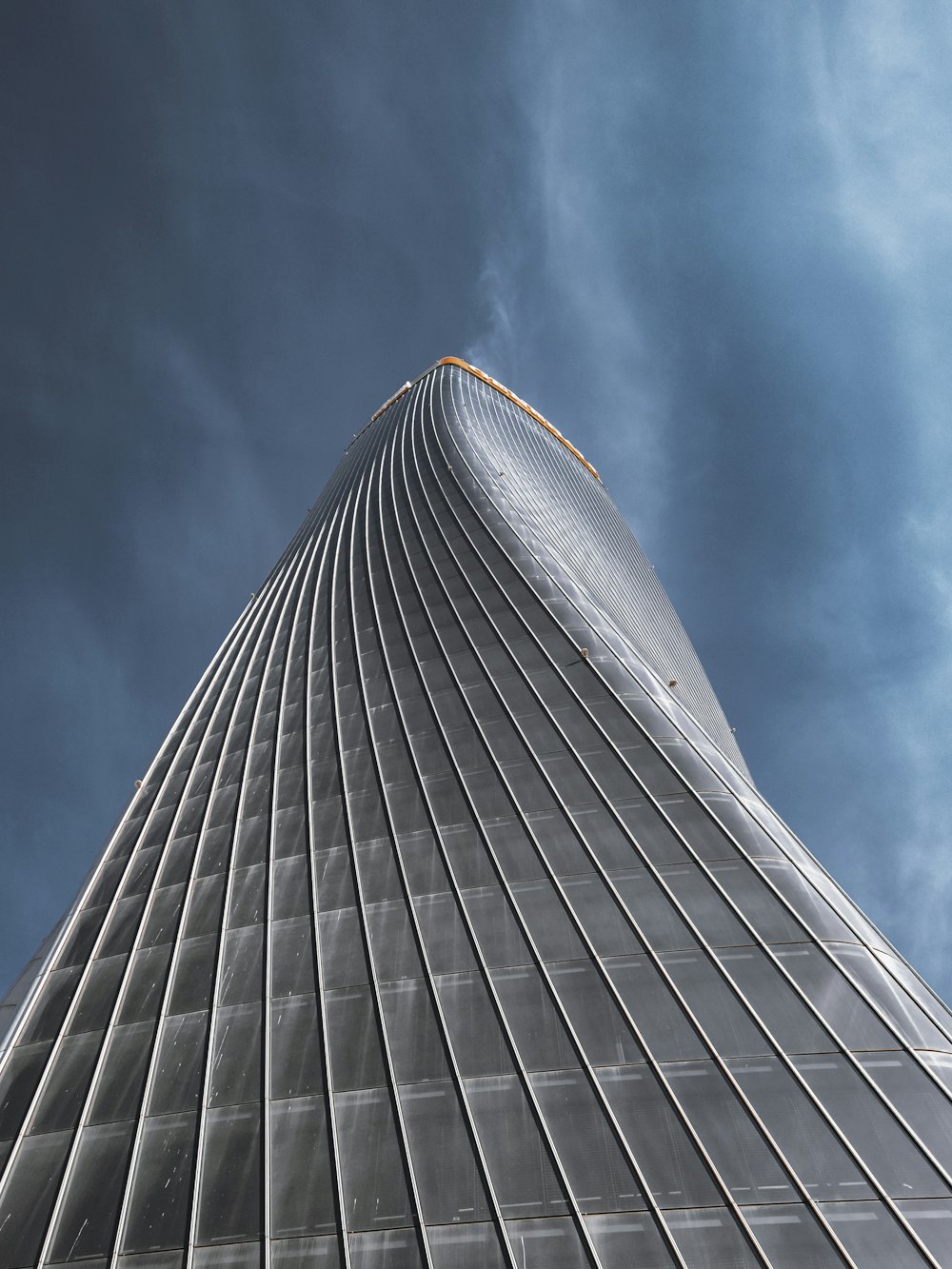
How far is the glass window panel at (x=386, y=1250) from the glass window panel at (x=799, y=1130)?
694 cm

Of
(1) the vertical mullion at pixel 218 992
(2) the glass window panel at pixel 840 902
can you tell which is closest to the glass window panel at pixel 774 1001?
(2) the glass window panel at pixel 840 902

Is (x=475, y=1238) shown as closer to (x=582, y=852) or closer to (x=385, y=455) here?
(x=582, y=852)

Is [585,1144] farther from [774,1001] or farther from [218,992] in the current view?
[218,992]

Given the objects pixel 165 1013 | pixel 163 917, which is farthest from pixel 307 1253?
pixel 163 917

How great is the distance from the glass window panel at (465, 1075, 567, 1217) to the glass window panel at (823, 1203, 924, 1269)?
15.5ft

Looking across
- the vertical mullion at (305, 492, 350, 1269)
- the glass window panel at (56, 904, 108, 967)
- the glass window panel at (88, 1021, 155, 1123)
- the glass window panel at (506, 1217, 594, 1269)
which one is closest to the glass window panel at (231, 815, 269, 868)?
the vertical mullion at (305, 492, 350, 1269)

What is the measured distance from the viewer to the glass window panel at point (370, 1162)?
43.5ft

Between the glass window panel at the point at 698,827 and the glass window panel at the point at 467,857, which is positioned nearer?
the glass window panel at the point at 698,827

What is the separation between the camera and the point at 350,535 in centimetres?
4834

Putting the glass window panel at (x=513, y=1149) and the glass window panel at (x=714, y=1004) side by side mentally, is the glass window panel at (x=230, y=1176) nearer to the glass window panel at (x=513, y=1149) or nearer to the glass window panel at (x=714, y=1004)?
the glass window panel at (x=513, y=1149)

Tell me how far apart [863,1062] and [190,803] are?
77.3 ft

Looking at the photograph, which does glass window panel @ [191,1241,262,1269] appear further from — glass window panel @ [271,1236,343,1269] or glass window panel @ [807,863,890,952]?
glass window panel @ [807,863,890,952]

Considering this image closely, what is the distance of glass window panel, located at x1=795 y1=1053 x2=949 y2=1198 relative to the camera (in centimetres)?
1241

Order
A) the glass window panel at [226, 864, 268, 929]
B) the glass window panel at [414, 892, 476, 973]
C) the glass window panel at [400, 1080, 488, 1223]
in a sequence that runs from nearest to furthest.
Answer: the glass window panel at [400, 1080, 488, 1223]
the glass window panel at [414, 892, 476, 973]
the glass window panel at [226, 864, 268, 929]
